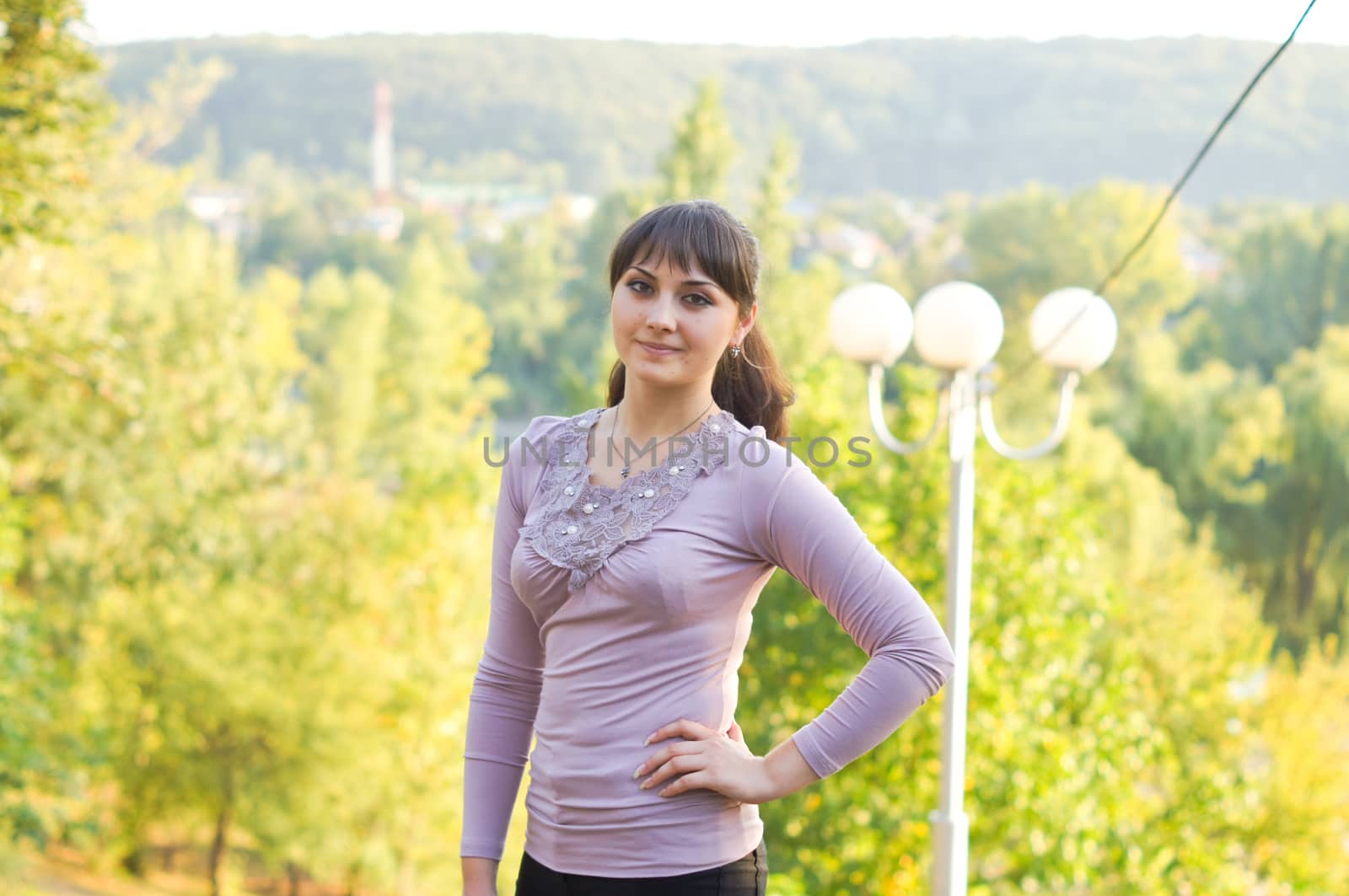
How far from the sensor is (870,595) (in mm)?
1192

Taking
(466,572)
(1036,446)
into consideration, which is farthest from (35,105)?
(466,572)

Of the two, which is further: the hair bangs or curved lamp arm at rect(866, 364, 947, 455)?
curved lamp arm at rect(866, 364, 947, 455)

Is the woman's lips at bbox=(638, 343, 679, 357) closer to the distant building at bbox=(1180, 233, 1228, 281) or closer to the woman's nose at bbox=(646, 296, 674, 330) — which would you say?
the woman's nose at bbox=(646, 296, 674, 330)

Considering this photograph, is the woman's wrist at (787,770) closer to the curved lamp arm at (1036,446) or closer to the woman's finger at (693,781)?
the woman's finger at (693,781)

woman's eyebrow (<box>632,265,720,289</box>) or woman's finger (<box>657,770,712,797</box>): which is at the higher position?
woman's eyebrow (<box>632,265,720,289</box>)

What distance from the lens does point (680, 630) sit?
1214 millimetres

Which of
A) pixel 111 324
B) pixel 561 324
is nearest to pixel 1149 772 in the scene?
pixel 111 324

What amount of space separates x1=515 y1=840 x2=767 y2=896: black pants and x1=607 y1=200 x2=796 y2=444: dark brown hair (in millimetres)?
492

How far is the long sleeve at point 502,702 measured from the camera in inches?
54.2

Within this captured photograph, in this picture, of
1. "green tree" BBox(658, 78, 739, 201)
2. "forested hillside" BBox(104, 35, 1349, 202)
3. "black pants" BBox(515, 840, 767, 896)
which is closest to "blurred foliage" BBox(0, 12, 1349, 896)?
"green tree" BBox(658, 78, 739, 201)

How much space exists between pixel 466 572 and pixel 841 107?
126 feet

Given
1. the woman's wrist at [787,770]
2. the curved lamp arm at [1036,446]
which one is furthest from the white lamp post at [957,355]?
the woman's wrist at [787,770]

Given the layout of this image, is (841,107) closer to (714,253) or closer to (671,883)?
(714,253)

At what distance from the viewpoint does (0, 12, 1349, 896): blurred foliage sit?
20.9ft
